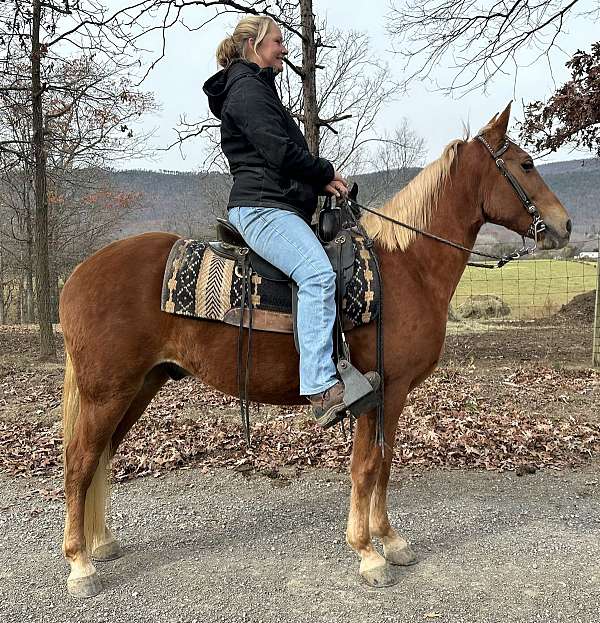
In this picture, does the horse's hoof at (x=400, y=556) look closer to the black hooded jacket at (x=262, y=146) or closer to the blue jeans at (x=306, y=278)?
the blue jeans at (x=306, y=278)

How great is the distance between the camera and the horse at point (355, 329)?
3311 mm

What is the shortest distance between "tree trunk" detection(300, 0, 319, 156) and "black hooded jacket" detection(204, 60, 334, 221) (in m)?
5.13

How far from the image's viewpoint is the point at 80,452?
3.41 metres

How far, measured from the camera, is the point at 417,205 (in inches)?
136

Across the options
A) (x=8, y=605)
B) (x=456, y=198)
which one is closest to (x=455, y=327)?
(x=456, y=198)

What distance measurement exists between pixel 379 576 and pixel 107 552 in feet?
5.71

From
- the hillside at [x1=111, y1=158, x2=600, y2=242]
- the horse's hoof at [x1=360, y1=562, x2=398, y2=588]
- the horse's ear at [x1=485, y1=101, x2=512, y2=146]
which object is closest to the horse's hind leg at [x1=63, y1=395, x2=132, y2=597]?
the horse's hoof at [x1=360, y1=562, x2=398, y2=588]

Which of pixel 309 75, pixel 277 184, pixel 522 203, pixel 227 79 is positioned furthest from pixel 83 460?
pixel 309 75

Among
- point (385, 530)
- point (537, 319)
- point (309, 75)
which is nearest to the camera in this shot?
point (385, 530)

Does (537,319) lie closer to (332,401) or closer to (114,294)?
(332,401)

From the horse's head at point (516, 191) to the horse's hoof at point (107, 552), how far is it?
10.5ft

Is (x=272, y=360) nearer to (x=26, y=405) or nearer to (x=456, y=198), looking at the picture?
(x=456, y=198)

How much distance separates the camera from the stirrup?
3.05m

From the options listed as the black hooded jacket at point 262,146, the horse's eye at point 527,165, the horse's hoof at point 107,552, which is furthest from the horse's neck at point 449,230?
the horse's hoof at point 107,552
